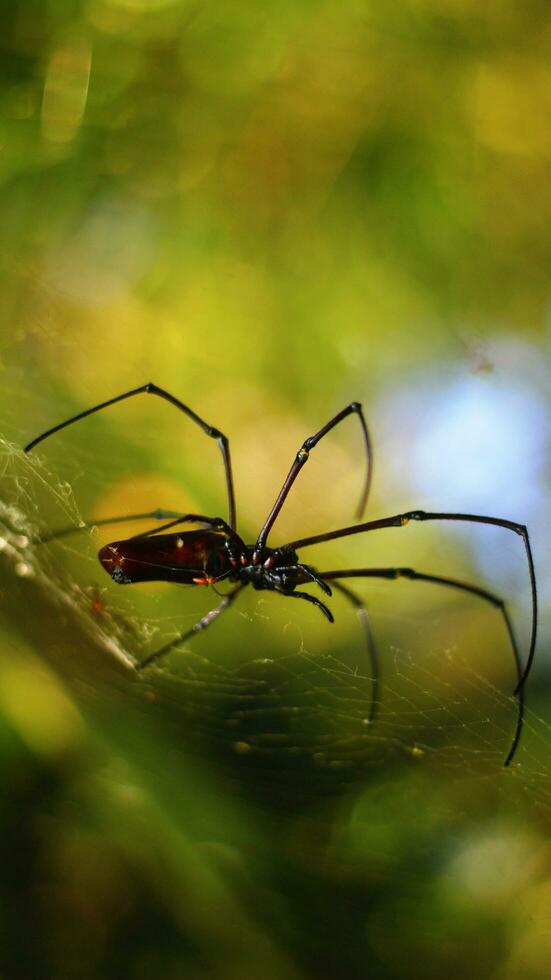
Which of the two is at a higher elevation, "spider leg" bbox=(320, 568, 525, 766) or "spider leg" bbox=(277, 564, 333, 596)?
"spider leg" bbox=(320, 568, 525, 766)

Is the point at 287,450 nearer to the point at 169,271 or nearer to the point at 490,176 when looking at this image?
the point at 169,271

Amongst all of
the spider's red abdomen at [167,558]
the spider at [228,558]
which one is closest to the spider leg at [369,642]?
the spider at [228,558]

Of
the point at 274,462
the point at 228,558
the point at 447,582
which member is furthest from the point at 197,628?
the point at 274,462

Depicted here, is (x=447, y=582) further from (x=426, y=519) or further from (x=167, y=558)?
(x=167, y=558)

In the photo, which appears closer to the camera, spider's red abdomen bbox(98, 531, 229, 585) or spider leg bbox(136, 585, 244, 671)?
spider's red abdomen bbox(98, 531, 229, 585)

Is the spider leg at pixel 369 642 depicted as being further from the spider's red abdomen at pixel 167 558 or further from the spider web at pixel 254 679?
the spider's red abdomen at pixel 167 558

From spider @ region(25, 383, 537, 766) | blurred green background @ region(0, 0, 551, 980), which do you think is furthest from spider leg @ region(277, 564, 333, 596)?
blurred green background @ region(0, 0, 551, 980)

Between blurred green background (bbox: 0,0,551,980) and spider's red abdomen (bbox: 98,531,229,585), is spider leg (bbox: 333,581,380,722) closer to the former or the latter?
blurred green background (bbox: 0,0,551,980)

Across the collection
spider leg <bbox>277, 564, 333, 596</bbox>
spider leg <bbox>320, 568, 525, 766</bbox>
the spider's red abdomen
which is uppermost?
spider leg <bbox>320, 568, 525, 766</bbox>
